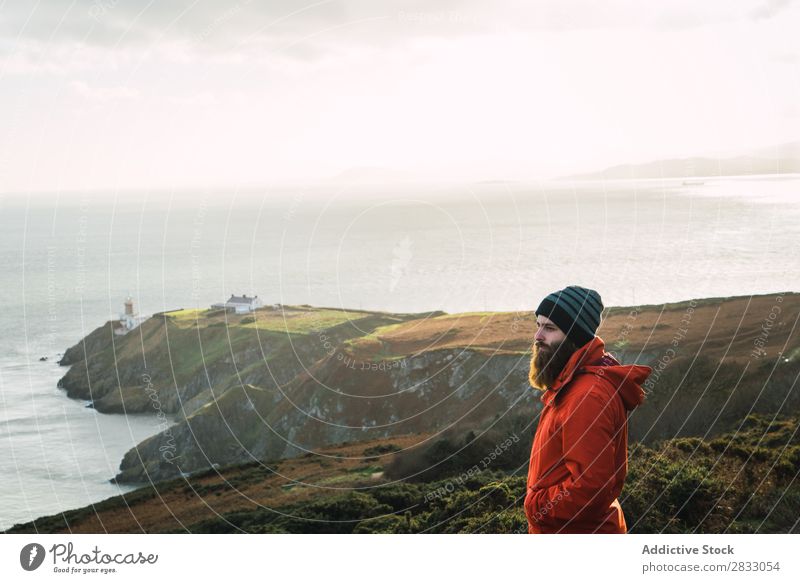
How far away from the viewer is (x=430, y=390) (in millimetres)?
41469

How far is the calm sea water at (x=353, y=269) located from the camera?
57.6 m

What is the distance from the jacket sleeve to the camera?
568 centimetres

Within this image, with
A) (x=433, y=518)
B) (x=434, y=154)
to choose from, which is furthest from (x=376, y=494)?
(x=434, y=154)

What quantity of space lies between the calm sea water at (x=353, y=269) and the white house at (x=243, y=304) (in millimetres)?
4476

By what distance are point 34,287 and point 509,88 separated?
9345 cm

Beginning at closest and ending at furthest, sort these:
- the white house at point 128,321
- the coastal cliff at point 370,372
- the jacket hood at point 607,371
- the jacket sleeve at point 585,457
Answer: the jacket sleeve at point 585,457 → the jacket hood at point 607,371 → the coastal cliff at point 370,372 → the white house at point 128,321

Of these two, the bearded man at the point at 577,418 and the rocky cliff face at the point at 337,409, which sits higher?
the bearded man at the point at 577,418

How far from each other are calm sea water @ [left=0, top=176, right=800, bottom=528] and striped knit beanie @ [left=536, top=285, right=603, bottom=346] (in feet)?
115

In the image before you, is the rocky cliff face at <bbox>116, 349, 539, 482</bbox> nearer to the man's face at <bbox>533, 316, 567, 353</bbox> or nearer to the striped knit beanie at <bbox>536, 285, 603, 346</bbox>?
the striped knit beanie at <bbox>536, 285, 603, 346</bbox>

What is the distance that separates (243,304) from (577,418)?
6484 cm
